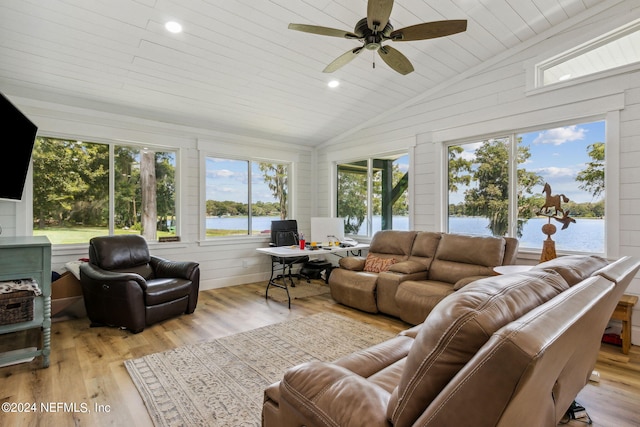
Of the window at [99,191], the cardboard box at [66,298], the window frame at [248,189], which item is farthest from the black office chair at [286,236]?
the cardboard box at [66,298]

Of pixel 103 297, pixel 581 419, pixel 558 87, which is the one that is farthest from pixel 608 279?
pixel 103 297

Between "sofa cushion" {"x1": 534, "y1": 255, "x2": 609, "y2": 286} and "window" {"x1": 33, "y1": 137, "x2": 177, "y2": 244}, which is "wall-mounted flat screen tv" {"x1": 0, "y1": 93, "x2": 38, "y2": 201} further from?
"sofa cushion" {"x1": 534, "y1": 255, "x2": 609, "y2": 286}

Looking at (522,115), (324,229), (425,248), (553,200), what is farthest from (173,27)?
(553,200)

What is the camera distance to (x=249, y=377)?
2.43 m

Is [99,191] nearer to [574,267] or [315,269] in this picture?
[315,269]

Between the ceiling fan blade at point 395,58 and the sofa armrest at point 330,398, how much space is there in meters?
2.34

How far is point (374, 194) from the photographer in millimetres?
5543

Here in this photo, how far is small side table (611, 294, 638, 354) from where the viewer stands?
2.79 m

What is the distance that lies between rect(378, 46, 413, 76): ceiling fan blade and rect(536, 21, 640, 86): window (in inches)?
75.1

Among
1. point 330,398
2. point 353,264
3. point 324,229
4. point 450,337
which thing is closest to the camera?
point 450,337

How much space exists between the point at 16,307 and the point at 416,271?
3.79 metres

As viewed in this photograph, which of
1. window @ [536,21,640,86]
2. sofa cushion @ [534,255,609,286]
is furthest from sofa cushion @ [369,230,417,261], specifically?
sofa cushion @ [534,255,609,286]

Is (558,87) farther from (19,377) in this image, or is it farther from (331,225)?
(19,377)

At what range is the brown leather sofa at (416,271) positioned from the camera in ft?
11.3
